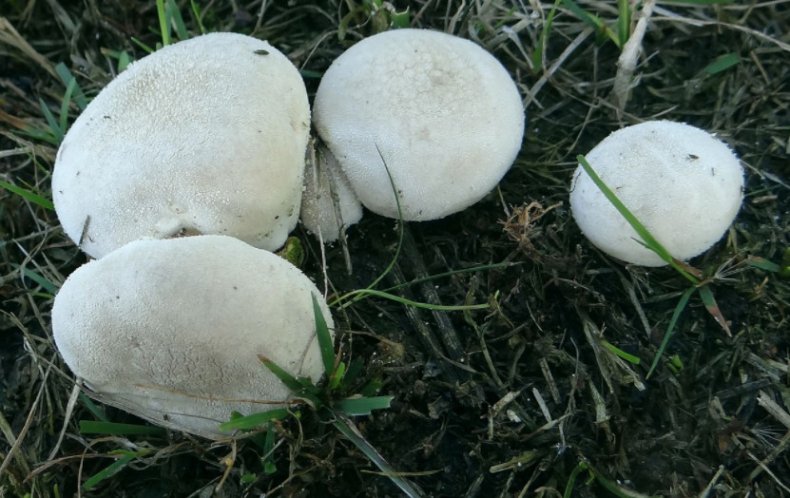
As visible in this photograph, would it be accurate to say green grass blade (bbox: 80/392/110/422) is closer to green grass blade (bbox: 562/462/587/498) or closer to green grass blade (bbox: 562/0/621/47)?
green grass blade (bbox: 562/462/587/498)

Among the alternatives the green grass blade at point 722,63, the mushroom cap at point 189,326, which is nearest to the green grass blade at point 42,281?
the mushroom cap at point 189,326

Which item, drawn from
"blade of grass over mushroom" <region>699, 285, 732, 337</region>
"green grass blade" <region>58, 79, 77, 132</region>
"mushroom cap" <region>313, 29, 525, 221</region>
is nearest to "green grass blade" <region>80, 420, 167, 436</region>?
"mushroom cap" <region>313, 29, 525, 221</region>

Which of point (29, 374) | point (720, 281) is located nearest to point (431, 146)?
point (720, 281)

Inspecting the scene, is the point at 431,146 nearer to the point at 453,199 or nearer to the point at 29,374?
the point at 453,199

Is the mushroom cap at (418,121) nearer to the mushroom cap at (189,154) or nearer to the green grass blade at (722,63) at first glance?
the mushroom cap at (189,154)

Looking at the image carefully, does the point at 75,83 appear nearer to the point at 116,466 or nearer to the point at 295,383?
the point at 116,466

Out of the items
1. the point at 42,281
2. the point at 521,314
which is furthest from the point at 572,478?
the point at 42,281
